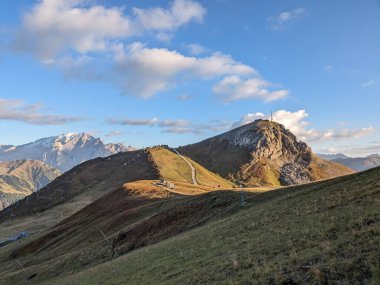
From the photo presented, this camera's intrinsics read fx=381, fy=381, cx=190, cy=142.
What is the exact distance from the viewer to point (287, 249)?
2277 cm

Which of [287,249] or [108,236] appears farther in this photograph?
[108,236]

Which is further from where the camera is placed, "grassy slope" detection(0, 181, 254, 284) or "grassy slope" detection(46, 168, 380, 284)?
"grassy slope" detection(0, 181, 254, 284)

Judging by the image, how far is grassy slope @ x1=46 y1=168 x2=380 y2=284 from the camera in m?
17.6

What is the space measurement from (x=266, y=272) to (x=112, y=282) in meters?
17.3

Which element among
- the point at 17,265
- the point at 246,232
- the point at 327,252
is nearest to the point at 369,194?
the point at 246,232

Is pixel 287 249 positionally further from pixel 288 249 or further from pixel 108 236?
pixel 108 236

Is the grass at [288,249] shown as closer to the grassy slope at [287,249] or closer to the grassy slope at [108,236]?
the grassy slope at [287,249]

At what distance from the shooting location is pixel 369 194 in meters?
29.9

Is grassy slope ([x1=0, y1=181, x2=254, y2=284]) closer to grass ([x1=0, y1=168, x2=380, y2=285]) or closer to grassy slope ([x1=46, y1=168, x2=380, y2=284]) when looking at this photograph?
grassy slope ([x1=46, y1=168, x2=380, y2=284])

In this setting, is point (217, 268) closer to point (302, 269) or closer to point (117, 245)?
point (302, 269)

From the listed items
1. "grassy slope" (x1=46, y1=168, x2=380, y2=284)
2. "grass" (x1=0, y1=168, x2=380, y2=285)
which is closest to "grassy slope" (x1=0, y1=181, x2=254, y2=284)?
"grassy slope" (x1=46, y1=168, x2=380, y2=284)

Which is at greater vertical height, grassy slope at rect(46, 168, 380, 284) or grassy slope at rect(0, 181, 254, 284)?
grassy slope at rect(46, 168, 380, 284)

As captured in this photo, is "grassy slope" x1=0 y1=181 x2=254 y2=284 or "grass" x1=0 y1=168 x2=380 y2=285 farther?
"grassy slope" x1=0 y1=181 x2=254 y2=284

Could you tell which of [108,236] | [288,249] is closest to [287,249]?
[288,249]
